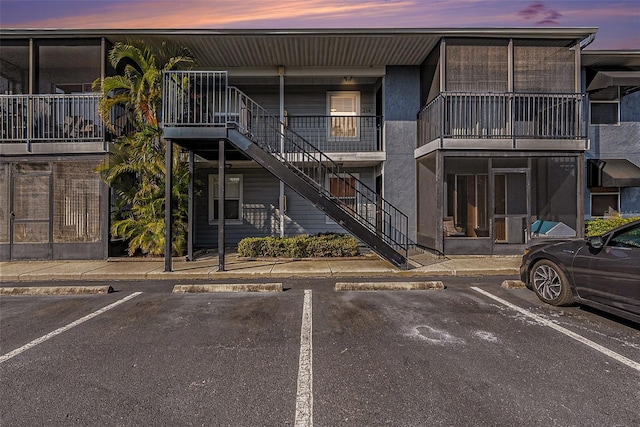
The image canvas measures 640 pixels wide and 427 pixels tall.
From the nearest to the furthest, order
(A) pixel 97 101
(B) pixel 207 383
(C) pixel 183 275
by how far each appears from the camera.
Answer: (B) pixel 207 383
(C) pixel 183 275
(A) pixel 97 101

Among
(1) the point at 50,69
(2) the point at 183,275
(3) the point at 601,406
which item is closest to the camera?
(3) the point at 601,406

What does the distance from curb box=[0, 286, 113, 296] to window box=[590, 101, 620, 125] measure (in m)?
14.8

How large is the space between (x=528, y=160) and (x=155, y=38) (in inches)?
438

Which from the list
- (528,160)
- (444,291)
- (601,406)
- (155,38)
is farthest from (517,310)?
(155,38)

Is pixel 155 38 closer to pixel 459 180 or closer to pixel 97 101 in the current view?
pixel 97 101

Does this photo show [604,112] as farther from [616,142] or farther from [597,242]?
[597,242]

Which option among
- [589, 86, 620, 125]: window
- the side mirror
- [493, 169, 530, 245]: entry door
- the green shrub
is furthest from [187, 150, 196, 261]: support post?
[589, 86, 620, 125]: window

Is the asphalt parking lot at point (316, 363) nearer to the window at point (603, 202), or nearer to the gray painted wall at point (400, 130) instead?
the gray painted wall at point (400, 130)

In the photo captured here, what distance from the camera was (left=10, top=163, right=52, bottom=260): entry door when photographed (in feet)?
28.2

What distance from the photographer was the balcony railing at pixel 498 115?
351 inches

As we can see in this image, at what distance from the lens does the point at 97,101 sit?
29.6 ft

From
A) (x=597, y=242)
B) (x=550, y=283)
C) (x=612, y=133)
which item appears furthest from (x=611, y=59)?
(x=550, y=283)

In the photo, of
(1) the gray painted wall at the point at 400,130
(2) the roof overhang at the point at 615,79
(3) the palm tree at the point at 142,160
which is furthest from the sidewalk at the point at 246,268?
(2) the roof overhang at the point at 615,79

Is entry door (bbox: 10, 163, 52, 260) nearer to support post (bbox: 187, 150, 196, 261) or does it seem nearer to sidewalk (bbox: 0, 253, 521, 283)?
sidewalk (bbox: 0, 253, 521, 283)
